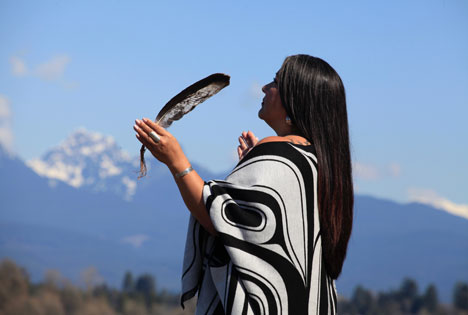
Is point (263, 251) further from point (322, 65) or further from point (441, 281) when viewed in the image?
point (441, 281)

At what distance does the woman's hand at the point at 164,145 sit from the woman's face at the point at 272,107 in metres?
0.37

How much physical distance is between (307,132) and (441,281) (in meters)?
141

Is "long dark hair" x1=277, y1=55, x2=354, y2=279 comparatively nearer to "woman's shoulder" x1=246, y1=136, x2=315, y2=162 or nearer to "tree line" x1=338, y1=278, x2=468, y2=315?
"woman's shoulder" x1=246, y1=136, x2=315, y2=162

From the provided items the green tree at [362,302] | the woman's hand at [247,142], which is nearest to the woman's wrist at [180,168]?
the woman's hand at [247,142]

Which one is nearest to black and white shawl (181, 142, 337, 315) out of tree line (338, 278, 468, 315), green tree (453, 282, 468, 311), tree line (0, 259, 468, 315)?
tree line (0, 259, 468, 315)

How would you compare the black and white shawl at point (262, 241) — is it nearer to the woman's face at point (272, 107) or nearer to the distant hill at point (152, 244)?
the woman's face at point (272, 107)

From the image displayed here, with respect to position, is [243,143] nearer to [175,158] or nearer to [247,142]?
[247,142]

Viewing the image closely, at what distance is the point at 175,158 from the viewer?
2348 millimetres

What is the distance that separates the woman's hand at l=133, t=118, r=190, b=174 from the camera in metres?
2.35

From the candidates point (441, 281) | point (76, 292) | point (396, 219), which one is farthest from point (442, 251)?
point (76, 292)

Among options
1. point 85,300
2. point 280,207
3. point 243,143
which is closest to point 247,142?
point 243,143

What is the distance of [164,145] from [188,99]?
0.82 feet

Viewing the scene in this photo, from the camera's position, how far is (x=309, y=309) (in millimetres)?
2439

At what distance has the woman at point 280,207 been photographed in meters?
2.34
